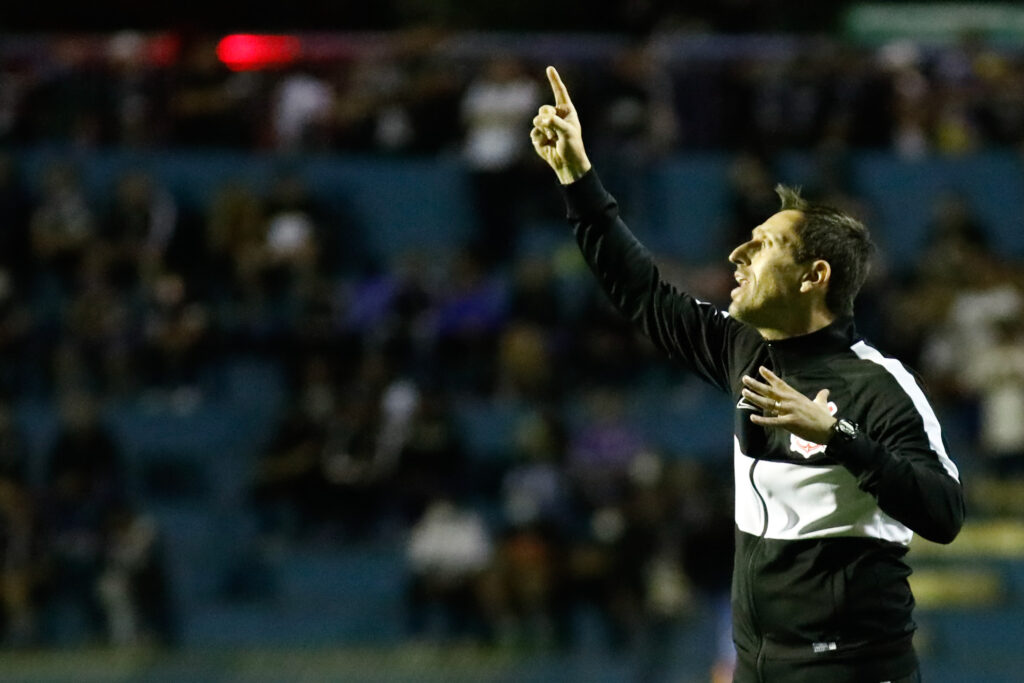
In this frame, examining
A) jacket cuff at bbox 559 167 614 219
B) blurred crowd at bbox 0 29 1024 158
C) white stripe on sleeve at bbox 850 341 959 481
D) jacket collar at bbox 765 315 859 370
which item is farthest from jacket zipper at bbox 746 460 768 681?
blurred crowd at bbox 0 29 1024 158

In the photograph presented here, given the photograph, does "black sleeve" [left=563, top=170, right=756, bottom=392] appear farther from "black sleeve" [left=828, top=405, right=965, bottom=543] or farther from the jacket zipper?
"black sleeve" [left=828, top=405, right=965, bottom=543]

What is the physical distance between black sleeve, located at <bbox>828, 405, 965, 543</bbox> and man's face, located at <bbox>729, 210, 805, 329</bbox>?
1.41 feet

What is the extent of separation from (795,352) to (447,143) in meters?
9.87

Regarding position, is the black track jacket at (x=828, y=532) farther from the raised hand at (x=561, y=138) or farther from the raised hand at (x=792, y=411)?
the raised hand at (x=561, y=138)

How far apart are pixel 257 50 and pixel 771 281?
10680mm

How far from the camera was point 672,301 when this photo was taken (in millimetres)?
4188

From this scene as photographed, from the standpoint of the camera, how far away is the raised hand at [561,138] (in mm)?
4117

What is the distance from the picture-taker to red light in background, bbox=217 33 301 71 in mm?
13773

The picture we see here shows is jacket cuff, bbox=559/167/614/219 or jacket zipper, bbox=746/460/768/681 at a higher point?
jacket cuff, bbox=559/167/614/219

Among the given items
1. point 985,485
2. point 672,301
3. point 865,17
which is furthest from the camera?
point 865,17

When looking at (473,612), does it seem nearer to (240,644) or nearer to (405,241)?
(240,644)

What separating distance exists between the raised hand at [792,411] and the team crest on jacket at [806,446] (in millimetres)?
292

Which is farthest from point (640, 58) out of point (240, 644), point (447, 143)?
point (240, 644)

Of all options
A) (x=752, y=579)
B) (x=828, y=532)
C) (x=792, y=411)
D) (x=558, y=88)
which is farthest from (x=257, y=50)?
(x=792, y=411)
